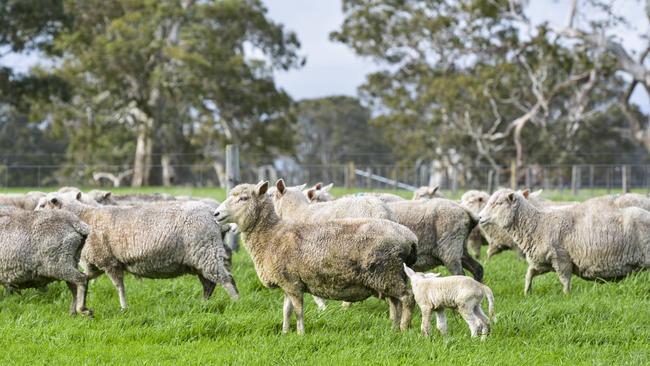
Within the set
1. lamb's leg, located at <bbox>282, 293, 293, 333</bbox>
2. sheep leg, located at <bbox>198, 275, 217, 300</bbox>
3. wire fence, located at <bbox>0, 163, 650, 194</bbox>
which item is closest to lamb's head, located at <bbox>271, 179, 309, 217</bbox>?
sheep leg, located at <bbox>198, 275, 217, 300</bbox>

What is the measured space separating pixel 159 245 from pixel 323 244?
230 cm

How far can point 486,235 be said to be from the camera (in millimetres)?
12312

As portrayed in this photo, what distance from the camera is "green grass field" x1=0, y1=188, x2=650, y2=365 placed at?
626 cm

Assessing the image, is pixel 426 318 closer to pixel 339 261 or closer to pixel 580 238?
pixel 339 261

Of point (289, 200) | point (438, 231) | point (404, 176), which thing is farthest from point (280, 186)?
point (404, 176)

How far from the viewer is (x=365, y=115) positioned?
58719mm

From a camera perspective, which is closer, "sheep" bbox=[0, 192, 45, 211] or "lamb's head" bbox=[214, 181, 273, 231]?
"lamb's head" bbox=[214, 181, 273, 231]

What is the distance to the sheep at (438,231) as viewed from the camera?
9398 millimetres

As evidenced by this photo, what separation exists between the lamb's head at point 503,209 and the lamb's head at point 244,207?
311 cm

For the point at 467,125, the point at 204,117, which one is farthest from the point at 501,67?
the point at 204,117

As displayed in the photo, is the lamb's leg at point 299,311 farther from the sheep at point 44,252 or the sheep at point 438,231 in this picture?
the sheep at point 438,231

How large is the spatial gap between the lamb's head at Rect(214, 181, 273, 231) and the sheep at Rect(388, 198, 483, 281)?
6.67ft

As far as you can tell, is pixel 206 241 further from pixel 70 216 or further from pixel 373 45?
pixel 373 45

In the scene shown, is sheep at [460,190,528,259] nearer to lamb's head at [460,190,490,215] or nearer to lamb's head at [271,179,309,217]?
lamb's head at [460,190,490,215]
